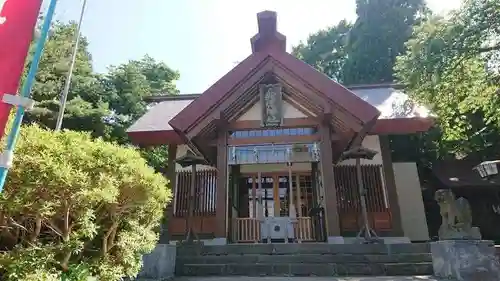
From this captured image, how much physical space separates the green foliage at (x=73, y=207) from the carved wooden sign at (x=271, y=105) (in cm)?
468

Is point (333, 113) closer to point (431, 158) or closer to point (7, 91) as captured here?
point (7, 91)

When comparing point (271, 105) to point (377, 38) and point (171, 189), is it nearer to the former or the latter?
point (171, 189)

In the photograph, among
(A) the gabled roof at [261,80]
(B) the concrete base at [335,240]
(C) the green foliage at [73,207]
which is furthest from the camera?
(A) the gabled roof at [261,80]

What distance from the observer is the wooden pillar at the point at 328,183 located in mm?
6850

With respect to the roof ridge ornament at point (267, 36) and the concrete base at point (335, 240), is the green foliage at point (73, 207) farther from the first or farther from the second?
the roof ridge ornament at point (267, 36)

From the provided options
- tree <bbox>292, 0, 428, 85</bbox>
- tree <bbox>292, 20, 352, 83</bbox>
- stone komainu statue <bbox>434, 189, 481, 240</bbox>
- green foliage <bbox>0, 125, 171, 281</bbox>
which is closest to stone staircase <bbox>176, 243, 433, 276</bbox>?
stone komainu statue <bbox>434, 189, 481, 240</bbox>

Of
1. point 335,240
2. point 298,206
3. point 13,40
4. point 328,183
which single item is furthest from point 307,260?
point 13,40

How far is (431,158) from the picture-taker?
1380cm

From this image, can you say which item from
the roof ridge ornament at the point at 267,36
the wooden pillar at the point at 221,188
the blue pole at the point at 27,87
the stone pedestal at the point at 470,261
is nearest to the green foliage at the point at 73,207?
the blue pole at the point at 27,87

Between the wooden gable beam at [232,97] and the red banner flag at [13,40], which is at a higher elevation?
the wooden gable beam at [232,97]

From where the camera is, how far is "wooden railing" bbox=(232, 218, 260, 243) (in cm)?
828

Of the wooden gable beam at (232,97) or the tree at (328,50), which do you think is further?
the tree at (328,50)

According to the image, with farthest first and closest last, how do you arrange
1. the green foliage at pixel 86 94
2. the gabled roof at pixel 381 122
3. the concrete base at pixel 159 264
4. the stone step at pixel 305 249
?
the green foliage at pixel 86 94
the gabled roof at pixel 381 122
the stone step at pixel 305 249
the concrete base at pixel 159 264

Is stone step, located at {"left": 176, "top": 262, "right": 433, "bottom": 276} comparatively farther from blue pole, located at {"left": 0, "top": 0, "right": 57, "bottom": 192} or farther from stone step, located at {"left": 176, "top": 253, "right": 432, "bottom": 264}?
blue pole, located at {"left": 0, "top": 0, "right": 57, "bottom": 192}
